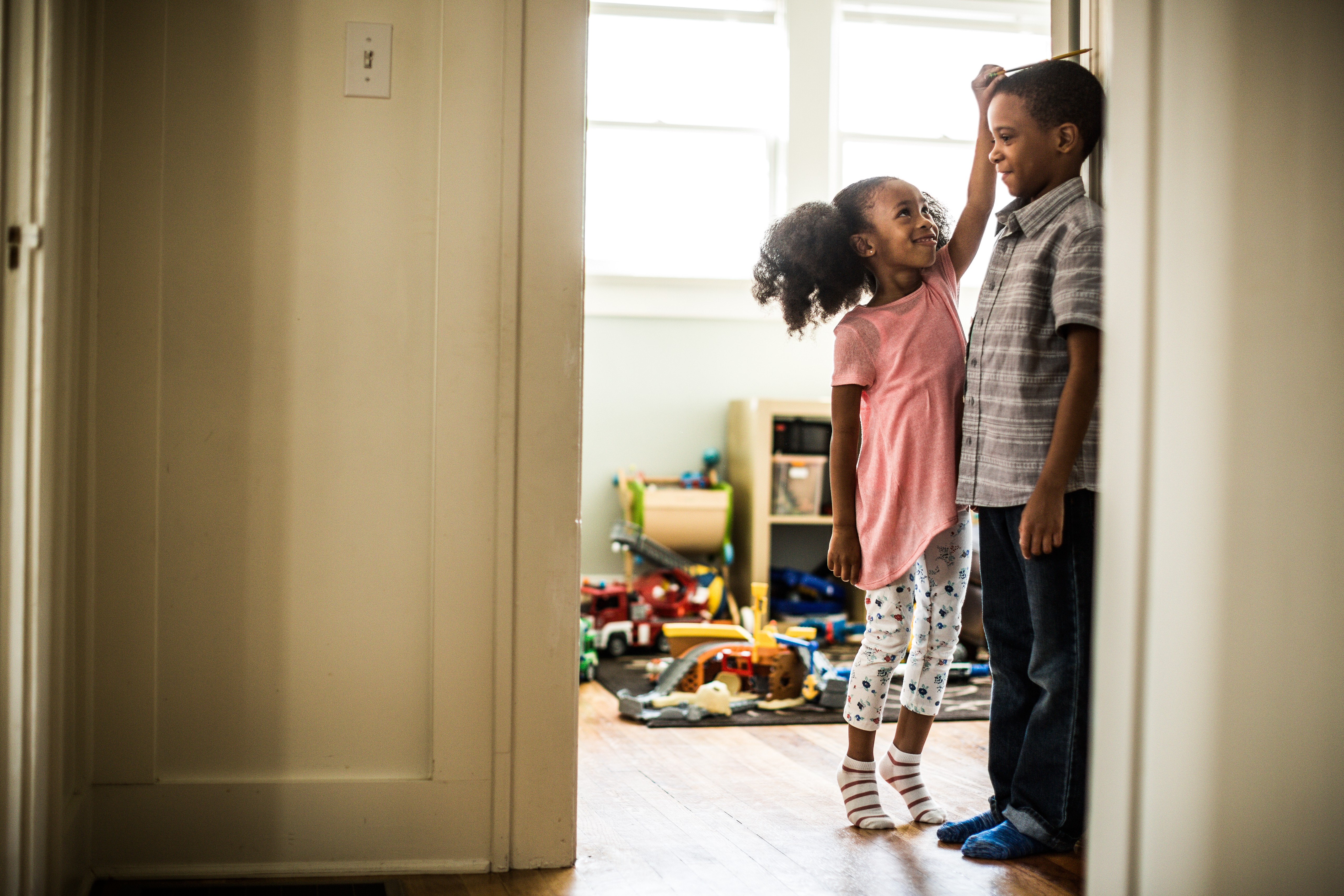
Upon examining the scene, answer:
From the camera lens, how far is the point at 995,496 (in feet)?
4.69

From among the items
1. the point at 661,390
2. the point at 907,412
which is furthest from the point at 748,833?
the point at 661,390

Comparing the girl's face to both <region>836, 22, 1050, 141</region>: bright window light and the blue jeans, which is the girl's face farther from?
<region>836, 22, 1050, 141</region>: bright window light

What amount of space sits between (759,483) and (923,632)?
1.84 meters

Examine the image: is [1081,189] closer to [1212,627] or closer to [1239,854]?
A: [1212,627]

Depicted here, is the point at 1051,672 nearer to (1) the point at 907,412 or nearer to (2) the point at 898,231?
(1) the point at 907,412

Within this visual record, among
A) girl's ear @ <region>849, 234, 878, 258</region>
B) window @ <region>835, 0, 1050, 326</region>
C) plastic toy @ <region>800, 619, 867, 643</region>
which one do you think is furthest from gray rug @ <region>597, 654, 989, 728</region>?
window @ <region>835, 0, 1050, 326</region>

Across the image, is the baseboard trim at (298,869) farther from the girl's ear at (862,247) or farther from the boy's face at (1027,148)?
the boy's face at (1027,148)

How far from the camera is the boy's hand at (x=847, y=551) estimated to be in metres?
1.60

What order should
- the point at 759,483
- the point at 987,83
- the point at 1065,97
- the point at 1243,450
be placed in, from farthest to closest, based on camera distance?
the point at 759,483 < the point at 987,83 < the point at 1065,97 < the point at 1243,450

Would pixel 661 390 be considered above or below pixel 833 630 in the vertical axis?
above

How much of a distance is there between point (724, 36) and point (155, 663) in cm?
321

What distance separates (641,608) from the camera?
3061mm

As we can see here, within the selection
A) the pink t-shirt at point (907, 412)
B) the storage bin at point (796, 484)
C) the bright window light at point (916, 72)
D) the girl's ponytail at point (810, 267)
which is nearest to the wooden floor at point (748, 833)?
the pink t-shirt at point (907, 412)

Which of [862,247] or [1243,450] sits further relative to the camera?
[862,247]
